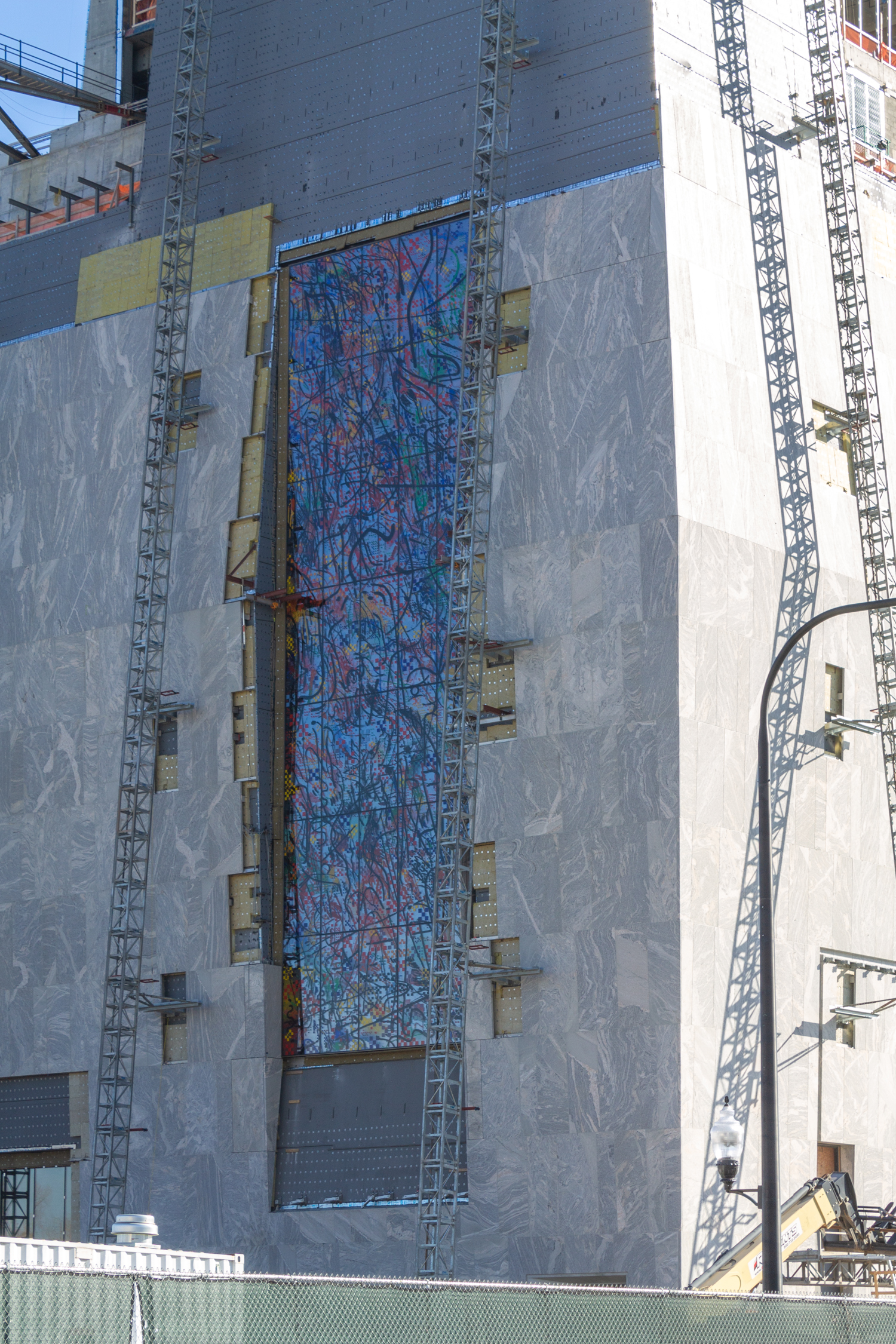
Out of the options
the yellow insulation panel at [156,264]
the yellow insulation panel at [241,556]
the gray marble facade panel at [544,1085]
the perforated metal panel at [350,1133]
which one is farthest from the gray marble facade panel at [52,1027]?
the yellow insulation panel at [156,264]

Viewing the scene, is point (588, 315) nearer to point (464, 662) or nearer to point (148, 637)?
point (464, 662)

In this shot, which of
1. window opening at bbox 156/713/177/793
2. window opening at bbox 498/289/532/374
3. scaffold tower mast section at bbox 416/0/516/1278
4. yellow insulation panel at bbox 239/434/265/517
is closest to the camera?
scaffold tower mast section at bbox 416/0/516/1278

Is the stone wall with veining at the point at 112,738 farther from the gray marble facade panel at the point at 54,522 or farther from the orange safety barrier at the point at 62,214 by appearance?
the orange safety barrier at the point at 62,214

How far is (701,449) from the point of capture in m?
44.3

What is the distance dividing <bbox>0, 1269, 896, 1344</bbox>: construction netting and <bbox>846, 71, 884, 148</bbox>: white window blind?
4045 cm

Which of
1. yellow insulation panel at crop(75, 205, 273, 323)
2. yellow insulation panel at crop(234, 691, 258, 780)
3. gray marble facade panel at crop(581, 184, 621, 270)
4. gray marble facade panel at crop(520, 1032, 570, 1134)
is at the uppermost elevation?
Result: yellow insulation panel at crop(75, 205, 273, 323)

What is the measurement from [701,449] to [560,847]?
927cm

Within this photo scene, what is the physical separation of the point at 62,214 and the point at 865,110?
2262 centimetres

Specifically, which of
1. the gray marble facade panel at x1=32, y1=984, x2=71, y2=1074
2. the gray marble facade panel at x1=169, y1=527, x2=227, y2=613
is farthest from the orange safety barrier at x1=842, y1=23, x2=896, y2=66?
the gray marble facade panel at x1=32, y1=984, x2=71, y2=1074

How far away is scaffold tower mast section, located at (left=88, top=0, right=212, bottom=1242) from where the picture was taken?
48031 millimetres

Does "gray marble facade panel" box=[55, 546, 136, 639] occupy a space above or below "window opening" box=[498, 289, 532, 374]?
below

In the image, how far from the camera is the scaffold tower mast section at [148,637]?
48.0 metres

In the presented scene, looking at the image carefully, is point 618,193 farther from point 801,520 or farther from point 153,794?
point 153,794

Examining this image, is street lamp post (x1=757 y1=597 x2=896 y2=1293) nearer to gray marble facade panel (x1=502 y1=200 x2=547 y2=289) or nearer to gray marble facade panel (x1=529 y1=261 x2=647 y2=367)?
gray marble facade panel (x1=529 y1=261 x2=647 y2=367)
